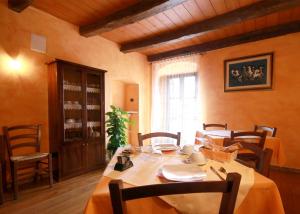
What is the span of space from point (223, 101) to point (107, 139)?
2665mm

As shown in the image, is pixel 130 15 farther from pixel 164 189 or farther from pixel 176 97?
pixel 164 189

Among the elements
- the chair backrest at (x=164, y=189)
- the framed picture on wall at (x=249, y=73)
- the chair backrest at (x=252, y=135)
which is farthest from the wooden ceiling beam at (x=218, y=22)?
the chair backrest at (x=164, y=189)

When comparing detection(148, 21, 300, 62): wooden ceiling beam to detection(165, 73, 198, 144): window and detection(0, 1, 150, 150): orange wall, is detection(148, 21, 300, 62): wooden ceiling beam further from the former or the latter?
detection(0, 1, 150, 150): orange wall

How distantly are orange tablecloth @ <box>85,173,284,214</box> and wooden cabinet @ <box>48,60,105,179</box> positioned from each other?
221 centimetres

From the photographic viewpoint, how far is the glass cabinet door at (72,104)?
2979 millimetres

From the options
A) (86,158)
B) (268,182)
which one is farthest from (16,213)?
(268,182)

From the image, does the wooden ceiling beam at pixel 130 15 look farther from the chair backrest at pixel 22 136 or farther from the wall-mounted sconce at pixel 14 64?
the chair backrest at pixel 22 136

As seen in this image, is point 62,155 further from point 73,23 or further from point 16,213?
point 73,23

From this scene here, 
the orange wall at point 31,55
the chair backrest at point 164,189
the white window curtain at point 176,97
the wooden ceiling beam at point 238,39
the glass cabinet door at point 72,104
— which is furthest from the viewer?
the white window curtain at point 176,97

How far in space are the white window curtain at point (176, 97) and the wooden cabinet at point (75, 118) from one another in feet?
6.05

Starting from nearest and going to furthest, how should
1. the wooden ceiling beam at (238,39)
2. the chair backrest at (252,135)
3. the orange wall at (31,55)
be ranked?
1. the chair backrest at (252,135)
2. the orange wall at (31,55)
3. the wooden ceiling beam at (238,39)

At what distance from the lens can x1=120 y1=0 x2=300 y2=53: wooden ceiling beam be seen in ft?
8.13

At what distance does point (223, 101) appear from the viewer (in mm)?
4027

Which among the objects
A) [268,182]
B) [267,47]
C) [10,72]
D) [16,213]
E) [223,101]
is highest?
[267,47]
